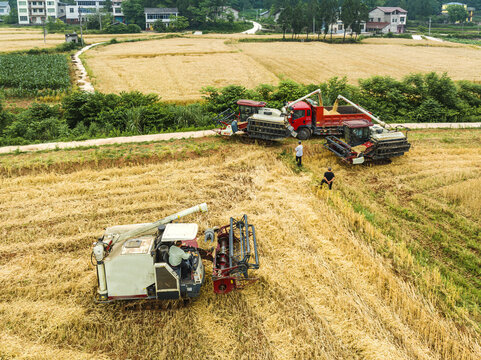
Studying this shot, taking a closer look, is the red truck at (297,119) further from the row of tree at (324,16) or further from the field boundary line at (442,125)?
the row of tree at (324,16)

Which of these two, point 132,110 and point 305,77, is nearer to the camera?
point 132,110

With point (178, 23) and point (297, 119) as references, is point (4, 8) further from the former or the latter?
point (297, 119)

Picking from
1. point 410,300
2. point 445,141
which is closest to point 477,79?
point 445,141

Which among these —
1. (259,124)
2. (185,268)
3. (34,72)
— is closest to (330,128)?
(259,124)

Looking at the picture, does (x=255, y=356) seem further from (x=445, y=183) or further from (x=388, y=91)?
(x=388, y=91)

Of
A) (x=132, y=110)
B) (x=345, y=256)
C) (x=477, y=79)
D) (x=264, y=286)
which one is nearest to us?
(x=264, y=286)

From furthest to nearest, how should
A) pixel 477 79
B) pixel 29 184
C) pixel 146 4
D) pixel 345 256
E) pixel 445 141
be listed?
pixel 146 4, pixel 477 79, pixel 445 141, pixel 29 184, pixel 345 256
